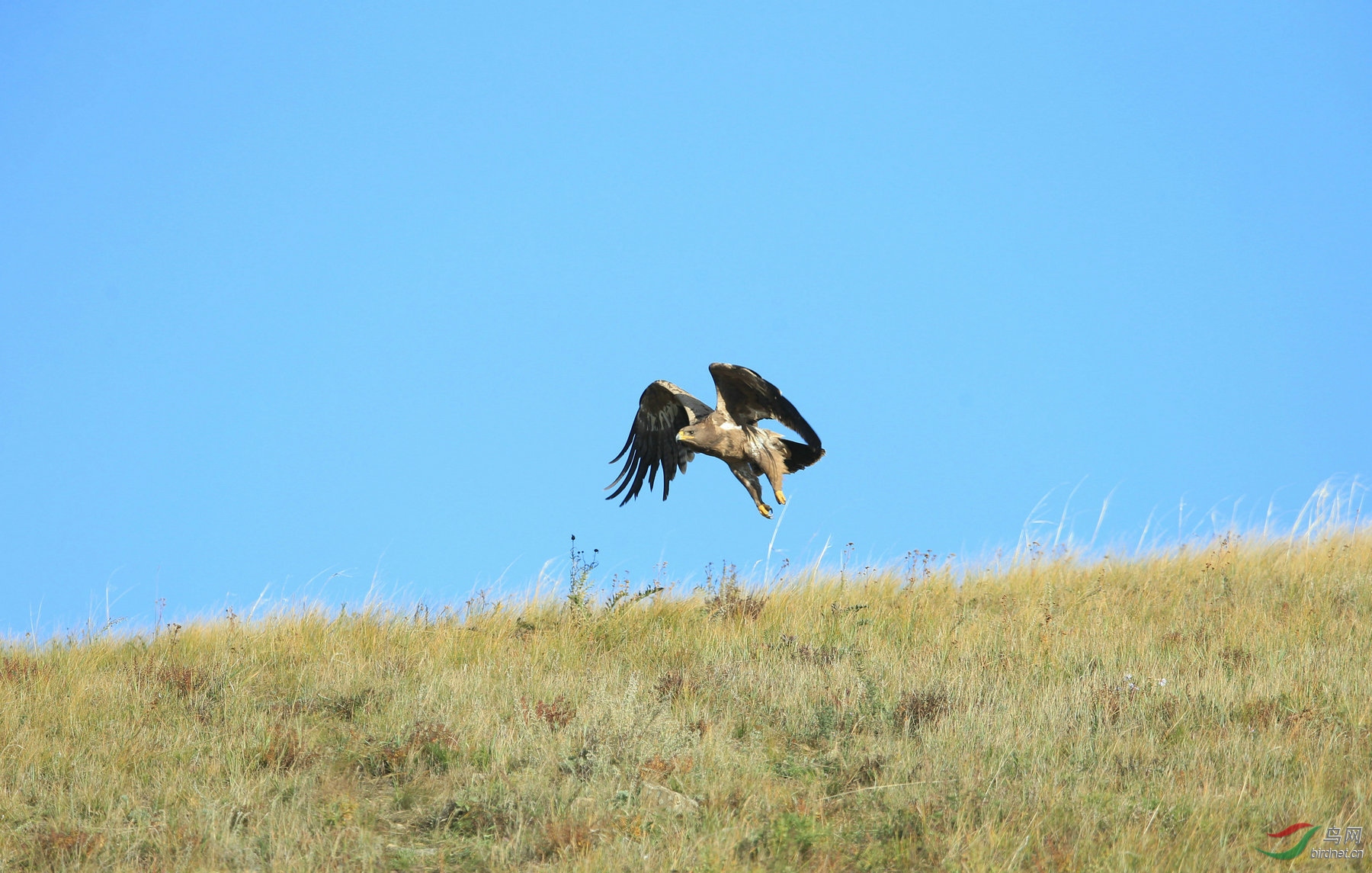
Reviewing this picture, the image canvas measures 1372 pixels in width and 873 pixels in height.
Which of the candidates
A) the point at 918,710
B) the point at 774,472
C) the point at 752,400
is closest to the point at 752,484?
the point at 774,472

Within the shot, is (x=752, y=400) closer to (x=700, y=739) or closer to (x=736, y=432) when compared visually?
(x=736, y=432)

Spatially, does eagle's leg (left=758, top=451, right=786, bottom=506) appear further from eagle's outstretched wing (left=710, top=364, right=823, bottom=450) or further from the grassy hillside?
the grassy hillside

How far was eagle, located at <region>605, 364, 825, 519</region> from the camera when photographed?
8609mm

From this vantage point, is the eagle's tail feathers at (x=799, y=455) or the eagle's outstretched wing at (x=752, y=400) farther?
the eagle's tail feathers at (x=799, y=455)

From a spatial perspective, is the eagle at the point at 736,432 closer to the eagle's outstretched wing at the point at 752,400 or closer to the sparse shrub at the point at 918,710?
the eagle's outstretched wing at the point at 752,400

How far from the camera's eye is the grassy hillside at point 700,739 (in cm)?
452

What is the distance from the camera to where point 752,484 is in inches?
360

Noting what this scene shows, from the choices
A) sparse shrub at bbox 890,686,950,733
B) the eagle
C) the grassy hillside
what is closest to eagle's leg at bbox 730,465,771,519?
the eagle

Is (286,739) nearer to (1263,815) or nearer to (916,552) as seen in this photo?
(1263,815)

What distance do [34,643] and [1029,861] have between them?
22.3ft

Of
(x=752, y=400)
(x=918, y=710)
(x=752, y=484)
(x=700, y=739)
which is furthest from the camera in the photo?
(x=752, y=484)

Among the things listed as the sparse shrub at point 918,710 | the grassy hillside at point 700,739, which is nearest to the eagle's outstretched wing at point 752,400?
the grassy hillside at point 700,739

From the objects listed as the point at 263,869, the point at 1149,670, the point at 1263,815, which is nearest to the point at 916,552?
the point at 1149,670

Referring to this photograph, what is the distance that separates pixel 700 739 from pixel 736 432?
12.3 feet
